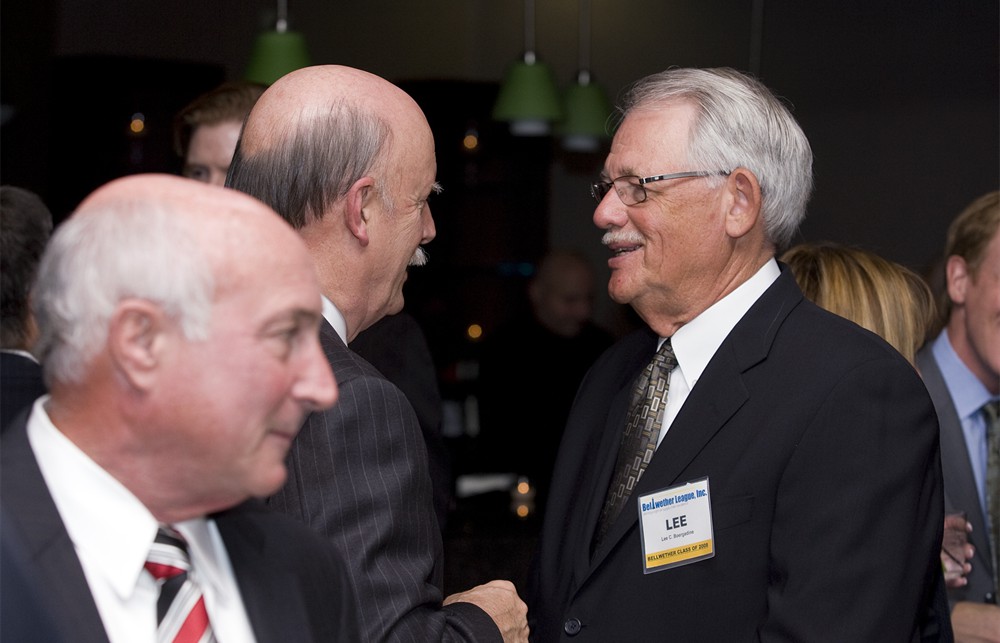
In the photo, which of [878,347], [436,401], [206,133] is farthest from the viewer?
[206,133]

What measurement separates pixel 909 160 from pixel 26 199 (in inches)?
187

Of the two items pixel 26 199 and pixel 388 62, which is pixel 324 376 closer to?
pixel 26 199

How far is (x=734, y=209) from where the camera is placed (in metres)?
2.21

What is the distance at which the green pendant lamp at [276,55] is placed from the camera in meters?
5.23

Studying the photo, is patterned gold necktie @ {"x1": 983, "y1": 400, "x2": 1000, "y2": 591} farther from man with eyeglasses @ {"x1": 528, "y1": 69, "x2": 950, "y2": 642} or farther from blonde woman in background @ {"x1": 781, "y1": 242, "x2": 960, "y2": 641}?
man with eyeglasses @ {"x1": 528, "y1": 69, "x2": 950, "y2": 642}

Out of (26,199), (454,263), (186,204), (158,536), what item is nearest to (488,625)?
(158,536)

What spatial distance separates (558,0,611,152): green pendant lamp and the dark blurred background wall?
84 mm

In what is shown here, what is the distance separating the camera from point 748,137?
2.20 m

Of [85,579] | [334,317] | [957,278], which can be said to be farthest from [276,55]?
[85,579]

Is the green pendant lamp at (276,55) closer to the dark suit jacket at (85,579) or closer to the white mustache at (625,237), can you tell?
the white mustache at (625,237)

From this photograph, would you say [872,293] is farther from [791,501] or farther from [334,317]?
[334,317]

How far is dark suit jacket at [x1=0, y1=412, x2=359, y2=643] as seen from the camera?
3.52ft

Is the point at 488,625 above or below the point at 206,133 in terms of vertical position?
below

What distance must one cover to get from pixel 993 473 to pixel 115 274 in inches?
103
